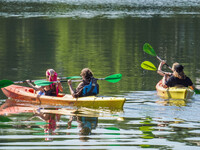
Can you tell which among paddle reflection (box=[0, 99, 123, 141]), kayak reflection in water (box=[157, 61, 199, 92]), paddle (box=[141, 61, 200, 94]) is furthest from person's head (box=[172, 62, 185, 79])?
paddle reflection (box=[0, 99, 123, 141])

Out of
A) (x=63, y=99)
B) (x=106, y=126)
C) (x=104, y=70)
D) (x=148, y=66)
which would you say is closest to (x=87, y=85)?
(x=63, y=99)

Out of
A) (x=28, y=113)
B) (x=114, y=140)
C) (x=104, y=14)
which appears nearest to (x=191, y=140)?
(x=114, y=140)

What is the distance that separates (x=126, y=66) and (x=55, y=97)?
835cm

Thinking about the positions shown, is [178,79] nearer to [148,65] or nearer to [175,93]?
[175,93]

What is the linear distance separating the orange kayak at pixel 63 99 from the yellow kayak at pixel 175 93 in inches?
88.8

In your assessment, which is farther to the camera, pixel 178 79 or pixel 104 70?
pixel 104 70

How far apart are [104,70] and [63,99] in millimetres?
7057

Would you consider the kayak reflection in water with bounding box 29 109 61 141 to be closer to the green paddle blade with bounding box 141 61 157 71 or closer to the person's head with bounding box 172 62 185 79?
the person's head with bounding box 172 62 185 79

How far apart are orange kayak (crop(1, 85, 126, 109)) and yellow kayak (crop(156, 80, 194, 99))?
2255mm

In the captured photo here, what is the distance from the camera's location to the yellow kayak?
15.1m

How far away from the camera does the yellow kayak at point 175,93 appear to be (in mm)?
15078

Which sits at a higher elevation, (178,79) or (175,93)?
(178,79)

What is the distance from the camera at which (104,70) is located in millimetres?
21250

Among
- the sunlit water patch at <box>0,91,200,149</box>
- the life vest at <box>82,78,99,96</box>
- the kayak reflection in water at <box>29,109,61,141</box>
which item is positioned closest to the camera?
the sunlit water patch at <box>0,91,200,149</box>
